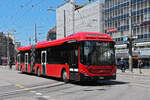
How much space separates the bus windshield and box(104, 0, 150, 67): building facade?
32.8 metres

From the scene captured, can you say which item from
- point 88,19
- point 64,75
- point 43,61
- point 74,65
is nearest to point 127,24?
point 88,19

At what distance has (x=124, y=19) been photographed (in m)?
56.5

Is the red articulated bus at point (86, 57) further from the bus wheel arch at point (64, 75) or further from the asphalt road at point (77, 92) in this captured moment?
the asphalt road at point (77, 92)

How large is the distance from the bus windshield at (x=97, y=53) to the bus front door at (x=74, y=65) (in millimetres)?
593

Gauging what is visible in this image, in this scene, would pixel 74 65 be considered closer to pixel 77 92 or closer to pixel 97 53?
pixel 97 53

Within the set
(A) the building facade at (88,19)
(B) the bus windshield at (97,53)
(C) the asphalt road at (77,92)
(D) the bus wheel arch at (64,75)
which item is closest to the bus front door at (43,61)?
(D) the bus wheel arch at (64,75)

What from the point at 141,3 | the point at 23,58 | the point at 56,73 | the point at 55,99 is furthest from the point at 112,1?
the point at 55,99

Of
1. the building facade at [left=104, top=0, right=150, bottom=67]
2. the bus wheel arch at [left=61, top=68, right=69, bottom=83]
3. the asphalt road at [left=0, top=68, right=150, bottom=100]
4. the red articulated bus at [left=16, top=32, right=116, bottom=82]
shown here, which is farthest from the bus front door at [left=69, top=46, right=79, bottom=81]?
the building facade at [left=104, top=0, right=150, bottom=67]

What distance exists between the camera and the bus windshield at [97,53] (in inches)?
523

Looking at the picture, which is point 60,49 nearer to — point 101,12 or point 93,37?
point 93,37

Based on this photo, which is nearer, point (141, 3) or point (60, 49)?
point (60, 49)

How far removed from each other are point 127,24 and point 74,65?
145 ft

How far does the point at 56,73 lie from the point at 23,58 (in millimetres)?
9283

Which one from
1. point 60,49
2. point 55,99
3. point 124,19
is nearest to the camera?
point 55,99
